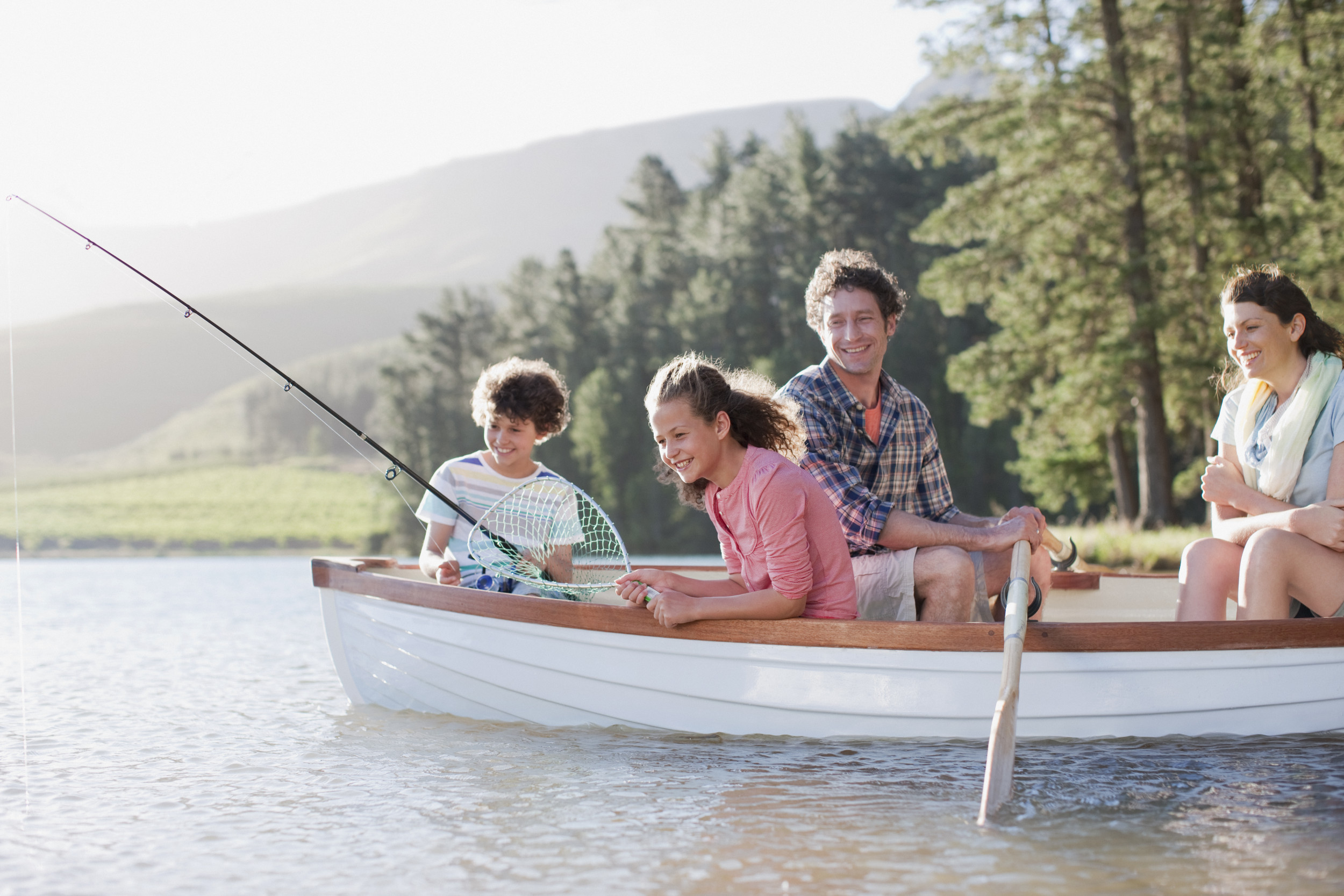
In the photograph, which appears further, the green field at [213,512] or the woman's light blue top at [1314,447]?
the green field at [213,512]

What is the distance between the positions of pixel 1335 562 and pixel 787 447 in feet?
5.82

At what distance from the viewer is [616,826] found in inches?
121

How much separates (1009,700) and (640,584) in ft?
3.92

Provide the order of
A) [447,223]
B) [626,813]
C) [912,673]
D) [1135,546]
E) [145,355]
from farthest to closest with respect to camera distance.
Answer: [447,223] → [145,355] → [1135,546] → [912,673] → [626,813]

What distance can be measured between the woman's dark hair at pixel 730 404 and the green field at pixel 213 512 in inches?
1332

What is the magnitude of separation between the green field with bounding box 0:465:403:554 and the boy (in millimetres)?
32466

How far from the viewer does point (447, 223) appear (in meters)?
168

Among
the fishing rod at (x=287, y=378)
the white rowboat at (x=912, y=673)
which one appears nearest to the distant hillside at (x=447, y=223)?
the fishing rod at (x=287, y=378)

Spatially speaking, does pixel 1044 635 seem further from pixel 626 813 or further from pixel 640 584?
pixel 626 813

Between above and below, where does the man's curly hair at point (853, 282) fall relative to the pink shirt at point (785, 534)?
above

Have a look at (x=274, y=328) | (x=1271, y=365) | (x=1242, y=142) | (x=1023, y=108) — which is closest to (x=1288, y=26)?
(x=1242, y=142)

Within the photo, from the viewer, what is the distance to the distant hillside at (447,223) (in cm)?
14862

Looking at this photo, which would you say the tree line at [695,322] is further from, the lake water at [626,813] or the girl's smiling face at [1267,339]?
the lake water at [626,813]

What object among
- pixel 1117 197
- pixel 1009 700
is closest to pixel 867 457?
pixel 1009 700
